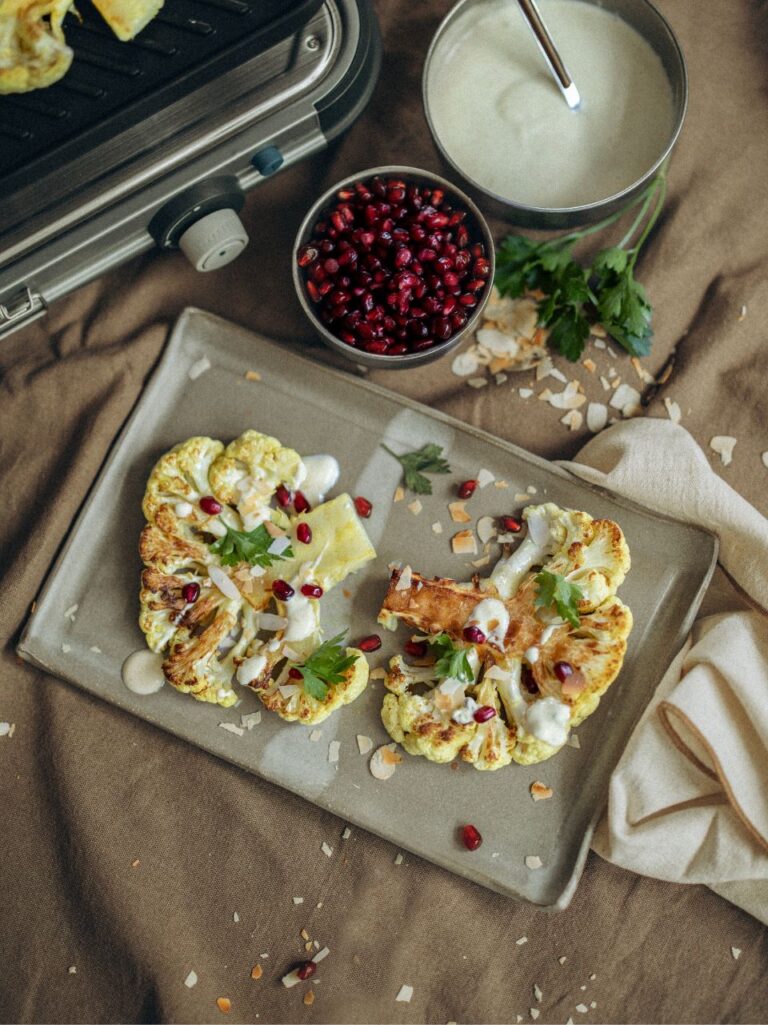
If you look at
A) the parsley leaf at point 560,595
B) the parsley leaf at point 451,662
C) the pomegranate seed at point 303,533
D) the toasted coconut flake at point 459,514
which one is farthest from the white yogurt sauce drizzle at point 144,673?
the parsley leaf at point 560,595

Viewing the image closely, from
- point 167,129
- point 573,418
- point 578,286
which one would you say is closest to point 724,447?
point 573,418

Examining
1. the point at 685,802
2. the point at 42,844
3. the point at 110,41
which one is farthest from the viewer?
the point at 42,844

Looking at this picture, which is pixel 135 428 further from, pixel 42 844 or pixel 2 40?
pixel 42 844

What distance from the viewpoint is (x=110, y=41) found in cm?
162

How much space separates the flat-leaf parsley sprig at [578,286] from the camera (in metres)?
2.11

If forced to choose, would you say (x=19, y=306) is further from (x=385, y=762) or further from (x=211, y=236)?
(x=385, y=762)

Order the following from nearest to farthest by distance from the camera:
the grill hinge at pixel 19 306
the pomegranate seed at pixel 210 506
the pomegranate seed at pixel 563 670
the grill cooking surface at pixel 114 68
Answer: the grill cooking surface at pixel 114 68 < the grill hinge at pixel 19 306 < the pomegranate seed at pixel 563 670 < the pomegranate seed at pixel 210 506

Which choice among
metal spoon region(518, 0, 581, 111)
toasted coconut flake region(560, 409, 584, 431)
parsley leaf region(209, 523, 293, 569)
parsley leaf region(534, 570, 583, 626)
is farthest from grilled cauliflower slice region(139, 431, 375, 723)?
metal spoon region(518, 0, 581, 111)

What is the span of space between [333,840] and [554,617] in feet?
2.44

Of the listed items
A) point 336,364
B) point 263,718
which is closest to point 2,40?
point 336,364

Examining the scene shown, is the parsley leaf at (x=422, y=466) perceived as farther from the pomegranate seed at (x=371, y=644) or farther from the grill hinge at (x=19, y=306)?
the grill hinge at (x=19, y=306)

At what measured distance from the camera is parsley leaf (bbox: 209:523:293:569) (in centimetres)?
205

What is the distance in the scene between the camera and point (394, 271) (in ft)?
6.67

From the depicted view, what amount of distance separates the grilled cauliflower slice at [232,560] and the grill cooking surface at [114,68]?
2.37ft
